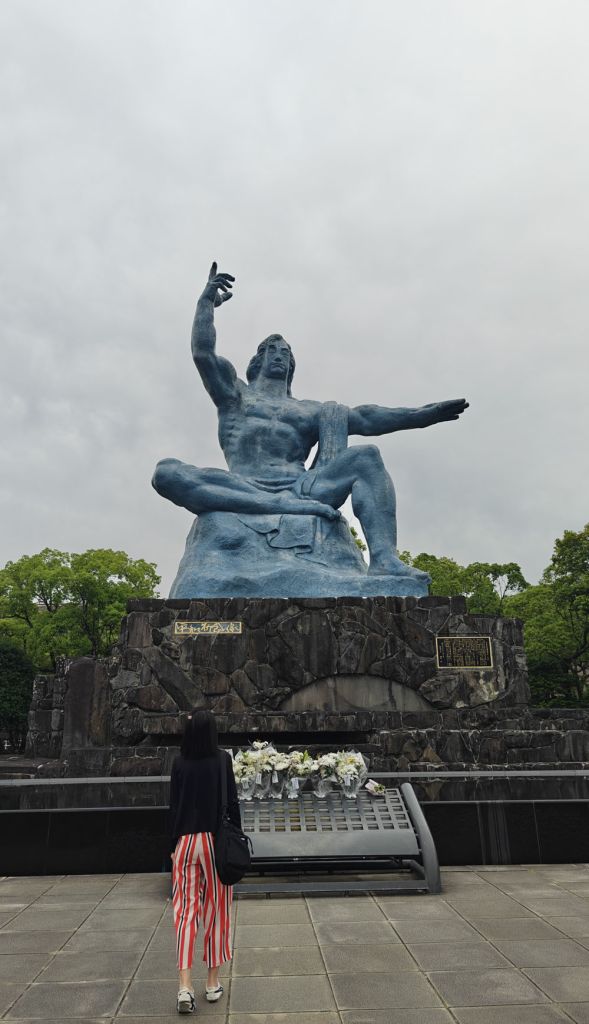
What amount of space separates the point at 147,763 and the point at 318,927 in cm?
402

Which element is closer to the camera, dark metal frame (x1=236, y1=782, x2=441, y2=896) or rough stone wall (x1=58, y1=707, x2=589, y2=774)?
dark metal frame (x1=236, y1=782, x2=441, y2=896)

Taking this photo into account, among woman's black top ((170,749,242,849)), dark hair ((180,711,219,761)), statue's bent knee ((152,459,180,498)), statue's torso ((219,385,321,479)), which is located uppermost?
statue's torso ((219,385,321,479))

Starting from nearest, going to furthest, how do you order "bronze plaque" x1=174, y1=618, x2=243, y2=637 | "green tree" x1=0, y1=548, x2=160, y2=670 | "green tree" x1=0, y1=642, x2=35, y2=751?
"bronze plaque" x1=174, y1=618, x2=243, y2=637 < "green tree" x1=0, y1=642, x2=35, y2=751 < "green tree" x1=0, y1=548, x2=160, y2=670

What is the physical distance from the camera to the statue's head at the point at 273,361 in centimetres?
1233

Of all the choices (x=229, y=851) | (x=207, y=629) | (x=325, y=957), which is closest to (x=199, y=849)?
(x=229, y=851)

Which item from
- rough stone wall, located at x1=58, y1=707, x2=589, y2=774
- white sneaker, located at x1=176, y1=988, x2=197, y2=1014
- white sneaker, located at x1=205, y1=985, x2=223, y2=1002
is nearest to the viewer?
white sneaker, located at x1=176, y1=988, x2=197, y2=1014

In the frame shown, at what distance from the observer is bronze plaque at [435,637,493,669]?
9.12 m

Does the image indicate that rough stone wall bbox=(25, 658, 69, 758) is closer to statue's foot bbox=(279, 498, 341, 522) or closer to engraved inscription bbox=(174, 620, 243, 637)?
engraved inscription bbox=(174, 620, 243, 637)

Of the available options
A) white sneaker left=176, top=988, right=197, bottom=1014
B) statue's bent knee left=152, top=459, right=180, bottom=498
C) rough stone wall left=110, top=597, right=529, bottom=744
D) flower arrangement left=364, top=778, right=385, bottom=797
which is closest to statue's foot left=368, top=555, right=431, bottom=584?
Answer: rough stone wall left=110, top=597, right=529, bottom=744

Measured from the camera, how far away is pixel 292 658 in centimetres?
897

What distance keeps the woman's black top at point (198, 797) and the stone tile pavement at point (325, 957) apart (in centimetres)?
66

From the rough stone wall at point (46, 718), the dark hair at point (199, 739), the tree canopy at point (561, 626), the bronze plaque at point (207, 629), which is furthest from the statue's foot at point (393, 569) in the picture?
the tree canopy at point (561, 626)

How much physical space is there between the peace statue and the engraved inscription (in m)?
0.80

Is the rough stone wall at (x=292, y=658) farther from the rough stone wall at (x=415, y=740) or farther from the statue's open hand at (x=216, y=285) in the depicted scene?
the statue's open hand at (x=216, y=285)
